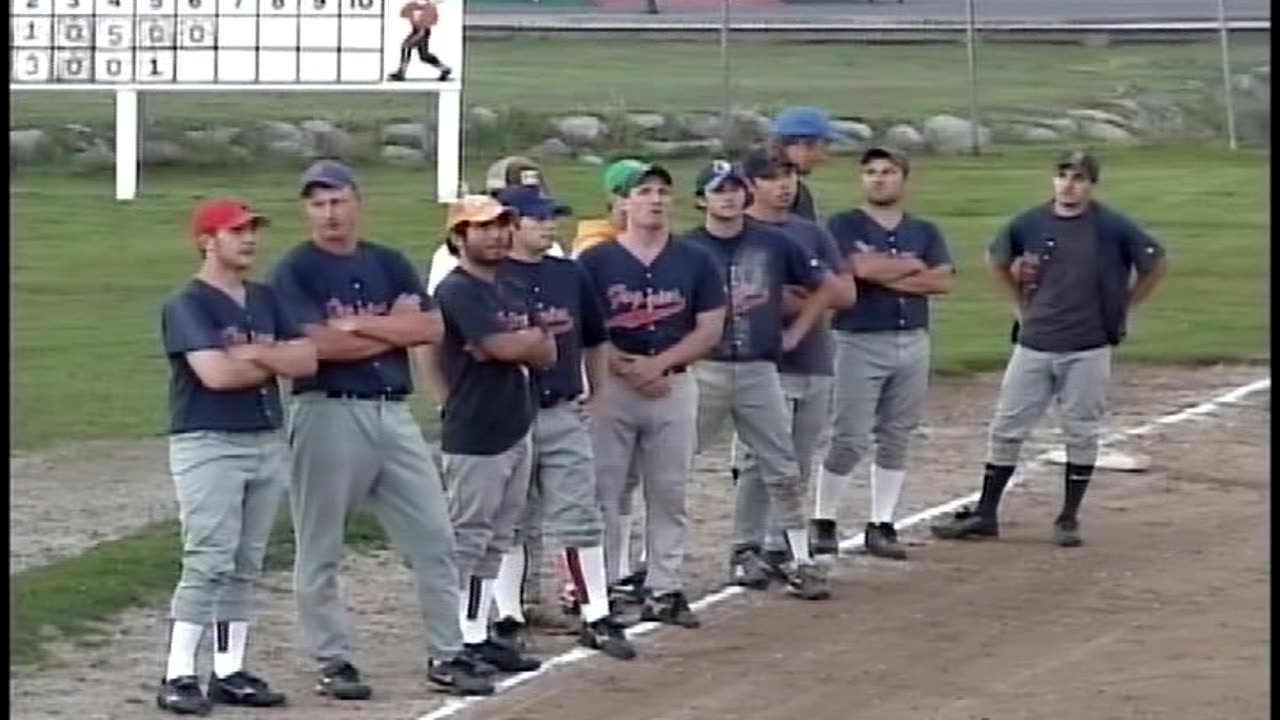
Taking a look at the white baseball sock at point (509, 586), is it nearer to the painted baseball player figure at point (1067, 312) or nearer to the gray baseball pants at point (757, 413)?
the gray baseball pants at point (757, 413)

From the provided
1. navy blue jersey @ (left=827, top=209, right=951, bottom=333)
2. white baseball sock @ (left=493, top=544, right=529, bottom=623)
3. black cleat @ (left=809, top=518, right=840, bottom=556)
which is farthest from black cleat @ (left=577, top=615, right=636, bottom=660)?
navy blue jersey @ (left=827, top=209, right=951, bottom=333)

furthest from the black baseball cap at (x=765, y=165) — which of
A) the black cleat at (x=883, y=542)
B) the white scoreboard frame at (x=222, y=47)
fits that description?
the white scoreboard frame at (x=222, y=47)

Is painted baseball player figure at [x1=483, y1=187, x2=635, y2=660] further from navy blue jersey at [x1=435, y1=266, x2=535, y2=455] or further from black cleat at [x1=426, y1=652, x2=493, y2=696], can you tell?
black cleat at [x1=426, y1=652, x2=493, y2=696]

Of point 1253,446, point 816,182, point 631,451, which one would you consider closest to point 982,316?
point 1253,446

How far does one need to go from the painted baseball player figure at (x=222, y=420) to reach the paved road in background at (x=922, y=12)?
33.3 metres

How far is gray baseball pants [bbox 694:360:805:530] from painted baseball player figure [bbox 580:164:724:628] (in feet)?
1.37

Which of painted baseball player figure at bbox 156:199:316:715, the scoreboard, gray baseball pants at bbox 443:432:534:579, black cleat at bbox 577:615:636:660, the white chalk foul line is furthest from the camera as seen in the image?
the scoreboard

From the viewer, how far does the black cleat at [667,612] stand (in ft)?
37.1

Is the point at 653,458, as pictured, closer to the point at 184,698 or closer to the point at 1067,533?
the point at 184,698

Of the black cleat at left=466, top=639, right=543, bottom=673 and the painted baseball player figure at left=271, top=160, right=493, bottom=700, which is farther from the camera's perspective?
the black cleat at left=466, top=639, right=543, bottom=673

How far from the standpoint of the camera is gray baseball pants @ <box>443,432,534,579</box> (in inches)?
410

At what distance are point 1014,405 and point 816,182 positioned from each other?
610 inches

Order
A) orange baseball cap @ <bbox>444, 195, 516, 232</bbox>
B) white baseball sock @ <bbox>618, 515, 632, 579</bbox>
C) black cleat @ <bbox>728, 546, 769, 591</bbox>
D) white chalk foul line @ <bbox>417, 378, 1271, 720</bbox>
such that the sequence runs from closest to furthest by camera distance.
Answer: white chalk foul line @ <bbox>417, 378, 1271, 720</bbox>, orange baseball cap @ <bbox>444, 195, 516, 232</bbox>, white baseball sock @ <bbox>618, 515, 632, 579</bbox>, black cleat @ <bbox>728, 546, 769, 591</bbox>

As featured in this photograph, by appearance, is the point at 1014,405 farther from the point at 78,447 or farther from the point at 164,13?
the point at 164,13
